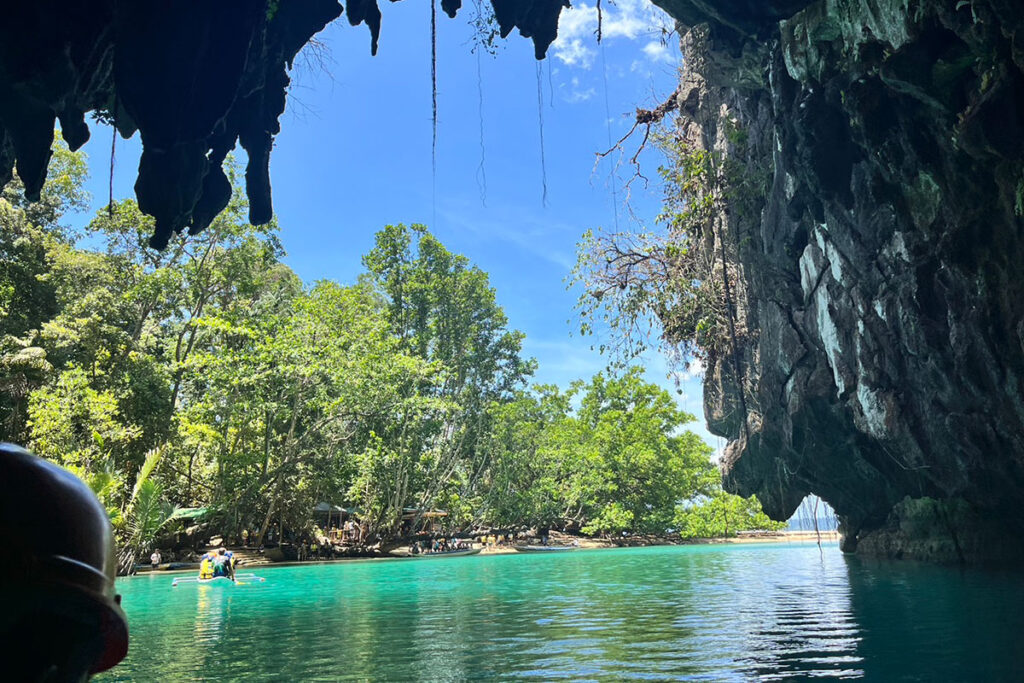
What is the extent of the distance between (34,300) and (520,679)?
2691cm

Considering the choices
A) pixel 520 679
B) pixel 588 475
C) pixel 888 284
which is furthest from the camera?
pixel 588 475

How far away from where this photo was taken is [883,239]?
11.3 m

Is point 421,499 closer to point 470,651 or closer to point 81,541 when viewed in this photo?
point 470,651

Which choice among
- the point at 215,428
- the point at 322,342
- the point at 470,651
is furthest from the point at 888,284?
the point at 215,428

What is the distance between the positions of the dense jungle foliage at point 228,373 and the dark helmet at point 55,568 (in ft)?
66.2

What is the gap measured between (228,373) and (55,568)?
25.0 m

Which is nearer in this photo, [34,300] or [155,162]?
[155,162]

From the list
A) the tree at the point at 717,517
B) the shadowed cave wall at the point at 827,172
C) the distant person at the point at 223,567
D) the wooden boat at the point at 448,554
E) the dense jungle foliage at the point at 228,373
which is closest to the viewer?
the shadowed cave wall at the point at 827,172

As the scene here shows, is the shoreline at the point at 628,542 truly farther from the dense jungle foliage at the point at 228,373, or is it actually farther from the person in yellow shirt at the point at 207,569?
the person in yellow shirt at the point at 207,569

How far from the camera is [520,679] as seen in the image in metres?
5.80

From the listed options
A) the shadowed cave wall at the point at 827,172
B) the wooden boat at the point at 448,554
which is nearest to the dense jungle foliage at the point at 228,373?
the wooden boat at the point at 448,554

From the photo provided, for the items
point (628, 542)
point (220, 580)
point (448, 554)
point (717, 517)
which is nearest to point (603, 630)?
point (220, 580)

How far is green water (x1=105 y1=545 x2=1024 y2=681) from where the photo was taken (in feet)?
20.0

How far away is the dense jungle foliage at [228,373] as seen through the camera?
2194 centimetres
